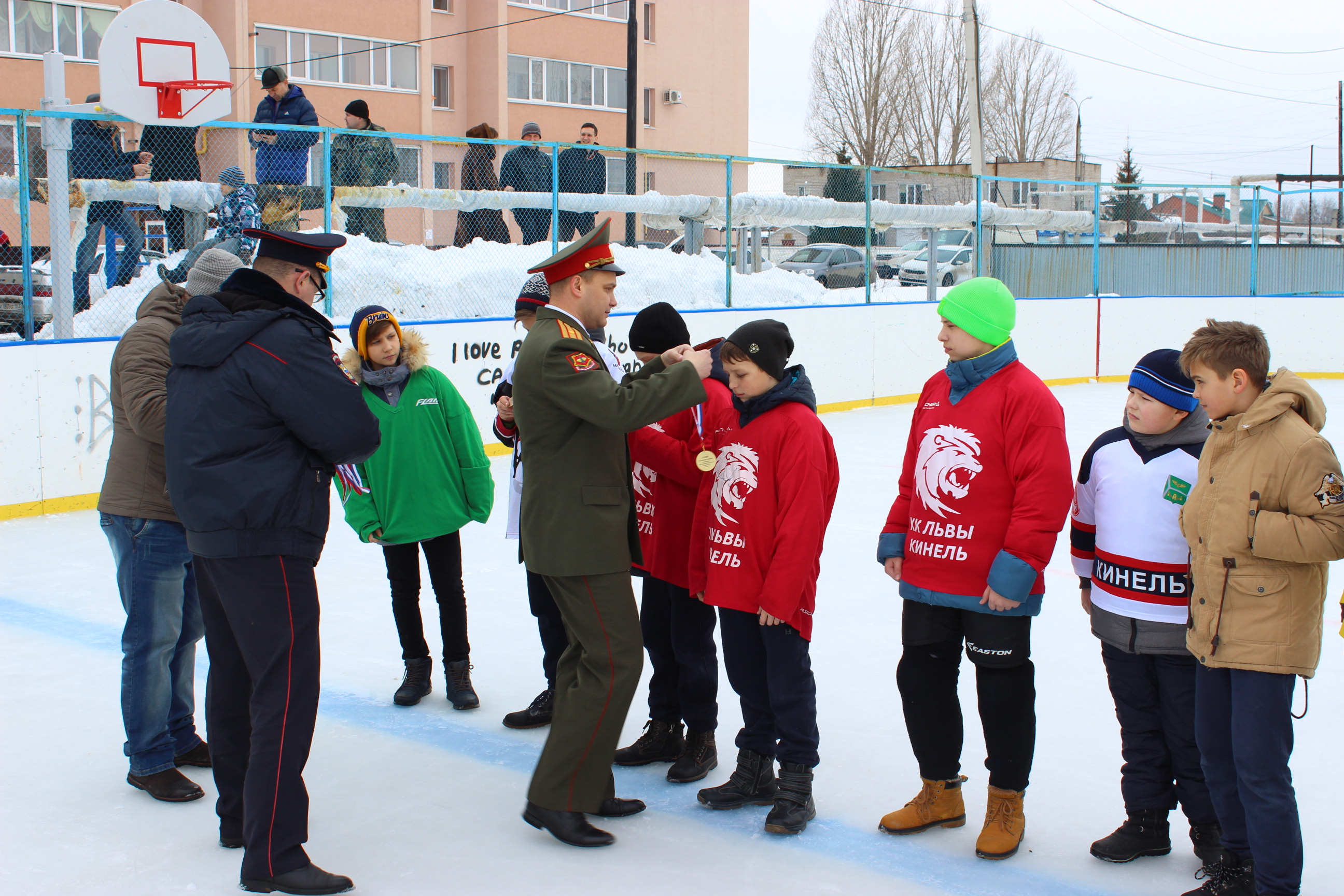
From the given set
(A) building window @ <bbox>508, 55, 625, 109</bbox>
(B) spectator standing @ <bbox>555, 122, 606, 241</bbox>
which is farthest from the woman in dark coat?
(A) building window @ <bbox>508, 55, 625, 109</bbox>

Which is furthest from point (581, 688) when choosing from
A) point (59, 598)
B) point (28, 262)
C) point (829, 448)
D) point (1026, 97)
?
point (1026, 97)

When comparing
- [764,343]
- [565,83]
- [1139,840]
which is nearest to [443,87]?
[565,83]

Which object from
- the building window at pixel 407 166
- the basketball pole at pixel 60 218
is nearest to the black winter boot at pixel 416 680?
the basketball pole at pixel 60 218

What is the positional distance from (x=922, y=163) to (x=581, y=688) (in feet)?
153

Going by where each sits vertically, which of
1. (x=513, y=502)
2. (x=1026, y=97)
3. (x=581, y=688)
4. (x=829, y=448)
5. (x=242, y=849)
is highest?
(x=1026, y=97)

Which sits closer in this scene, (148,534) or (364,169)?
(148,534)

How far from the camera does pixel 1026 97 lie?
53156 mm

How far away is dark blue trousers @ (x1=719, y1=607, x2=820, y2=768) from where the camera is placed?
3.26m

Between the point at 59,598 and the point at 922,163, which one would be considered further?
the point at 922,163

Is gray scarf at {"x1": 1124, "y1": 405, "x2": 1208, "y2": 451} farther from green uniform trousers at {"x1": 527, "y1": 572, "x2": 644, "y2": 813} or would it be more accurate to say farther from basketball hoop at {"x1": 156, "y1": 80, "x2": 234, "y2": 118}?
basketball hoop at {"x1": 156, "y1": 80, "x2": 234, "y2": 118}

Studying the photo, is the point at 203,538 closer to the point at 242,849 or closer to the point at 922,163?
the point at 242,849

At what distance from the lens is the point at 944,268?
73.7 feet

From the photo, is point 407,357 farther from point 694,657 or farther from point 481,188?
point 481,188

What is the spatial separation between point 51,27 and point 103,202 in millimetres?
20666
